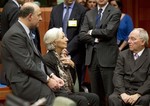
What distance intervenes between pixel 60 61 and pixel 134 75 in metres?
0.87

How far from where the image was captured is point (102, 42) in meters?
5.16

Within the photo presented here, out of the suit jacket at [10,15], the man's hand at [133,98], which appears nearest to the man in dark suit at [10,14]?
the suit jacket at [10,15]

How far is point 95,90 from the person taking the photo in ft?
17.6

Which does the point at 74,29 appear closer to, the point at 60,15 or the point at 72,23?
the point at 72,23

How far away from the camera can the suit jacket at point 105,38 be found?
16.8 ft

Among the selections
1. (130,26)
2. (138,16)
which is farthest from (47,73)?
(138,16)

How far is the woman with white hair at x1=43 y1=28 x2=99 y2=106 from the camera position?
14.0ft

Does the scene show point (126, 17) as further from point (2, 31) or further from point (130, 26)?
point (2, 31)

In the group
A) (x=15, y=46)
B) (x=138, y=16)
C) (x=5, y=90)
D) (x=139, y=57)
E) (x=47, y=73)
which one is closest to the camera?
(x=15, y=46)

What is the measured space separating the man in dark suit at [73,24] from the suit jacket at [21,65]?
5.01 feet

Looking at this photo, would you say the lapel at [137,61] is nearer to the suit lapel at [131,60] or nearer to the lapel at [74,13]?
the suit lapel at [131,60]

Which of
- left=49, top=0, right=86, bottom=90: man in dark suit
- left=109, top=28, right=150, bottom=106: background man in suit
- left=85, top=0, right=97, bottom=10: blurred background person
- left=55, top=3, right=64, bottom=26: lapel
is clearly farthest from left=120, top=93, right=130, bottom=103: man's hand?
left=85, top=0, right=97, bottom=10: blurred background person

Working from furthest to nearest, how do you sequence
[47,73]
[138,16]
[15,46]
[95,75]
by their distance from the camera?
1. [138,16]
2. [95,75]
3. [47,73]
4. [15,46]

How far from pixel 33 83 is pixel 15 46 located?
14.9 inches
